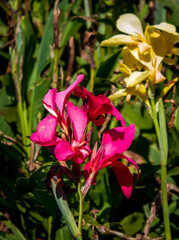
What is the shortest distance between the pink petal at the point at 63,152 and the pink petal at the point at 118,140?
9 cm

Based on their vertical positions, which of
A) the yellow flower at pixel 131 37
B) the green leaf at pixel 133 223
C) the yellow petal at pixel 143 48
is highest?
the yellow flower at pixel 131 37

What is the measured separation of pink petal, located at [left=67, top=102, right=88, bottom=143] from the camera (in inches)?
23.1

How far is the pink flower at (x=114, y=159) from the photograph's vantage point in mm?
608

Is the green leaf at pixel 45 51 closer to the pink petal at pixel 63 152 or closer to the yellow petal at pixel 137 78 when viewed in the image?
the yellow petal at pixel 137 78

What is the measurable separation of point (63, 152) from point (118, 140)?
134mm

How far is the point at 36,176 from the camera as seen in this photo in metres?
0.79

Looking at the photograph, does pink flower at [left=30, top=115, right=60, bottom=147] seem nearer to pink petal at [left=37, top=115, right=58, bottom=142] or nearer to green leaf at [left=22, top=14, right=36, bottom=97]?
pink petal at [left=37, top=115, right=58, bottom=142]

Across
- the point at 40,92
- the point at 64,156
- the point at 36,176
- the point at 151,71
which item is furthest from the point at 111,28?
the point at 64,156

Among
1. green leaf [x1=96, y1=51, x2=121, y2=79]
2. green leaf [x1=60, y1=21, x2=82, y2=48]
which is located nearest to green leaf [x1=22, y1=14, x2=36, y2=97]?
green leaf [x1=60, y1=21, x2=82, y2=48]

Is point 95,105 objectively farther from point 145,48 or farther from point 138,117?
point 138,117

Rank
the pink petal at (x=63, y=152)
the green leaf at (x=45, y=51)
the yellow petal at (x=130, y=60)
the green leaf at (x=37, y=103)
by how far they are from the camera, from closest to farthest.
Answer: the pink petal at (x=63, y=152), the yellow petal at (x=130, y=60), the green leaf at (x=37, y=103), the green leaf at (x=45, y=51)

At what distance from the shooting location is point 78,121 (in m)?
0.59

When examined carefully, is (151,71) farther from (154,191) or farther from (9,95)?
(9,95)

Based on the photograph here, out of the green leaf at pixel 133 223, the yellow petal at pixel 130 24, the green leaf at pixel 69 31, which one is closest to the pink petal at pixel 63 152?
the yellow petal at pixel 130 24
